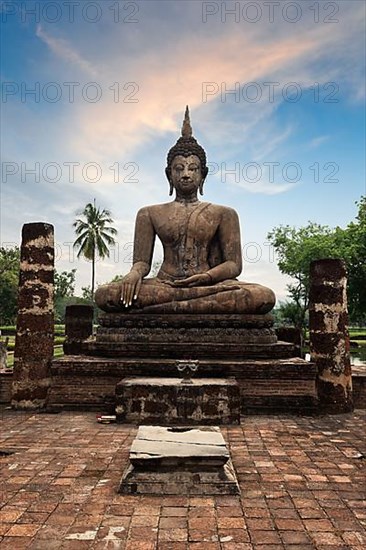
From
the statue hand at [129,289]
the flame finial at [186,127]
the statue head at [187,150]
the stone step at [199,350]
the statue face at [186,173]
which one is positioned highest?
the flame finial at [186,127]

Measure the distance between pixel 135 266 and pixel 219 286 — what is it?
7.07 feet

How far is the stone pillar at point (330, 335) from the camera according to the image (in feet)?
27.0

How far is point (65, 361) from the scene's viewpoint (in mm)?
8219

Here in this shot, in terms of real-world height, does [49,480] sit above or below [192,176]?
below

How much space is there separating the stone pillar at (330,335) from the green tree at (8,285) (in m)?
41.6

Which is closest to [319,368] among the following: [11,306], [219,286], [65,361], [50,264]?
[219,286]

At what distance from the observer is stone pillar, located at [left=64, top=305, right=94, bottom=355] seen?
43.4ft

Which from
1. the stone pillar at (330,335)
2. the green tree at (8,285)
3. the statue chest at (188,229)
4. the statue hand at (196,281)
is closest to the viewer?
the stone pillar at (330,335)

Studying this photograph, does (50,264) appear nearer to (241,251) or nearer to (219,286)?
(219,286)

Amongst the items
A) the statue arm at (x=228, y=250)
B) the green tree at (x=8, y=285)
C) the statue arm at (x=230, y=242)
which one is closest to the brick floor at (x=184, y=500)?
the statue arm at (x=228, y=250)

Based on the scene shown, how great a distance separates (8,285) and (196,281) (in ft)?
133

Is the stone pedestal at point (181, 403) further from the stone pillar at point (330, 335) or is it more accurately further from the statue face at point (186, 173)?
the statue face at point (186, 173)

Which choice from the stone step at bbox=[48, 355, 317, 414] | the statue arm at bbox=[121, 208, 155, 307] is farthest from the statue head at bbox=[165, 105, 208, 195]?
the stone step at bbox=[48, 355, 317, 414]

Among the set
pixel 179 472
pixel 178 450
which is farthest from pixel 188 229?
pixel 179 472
